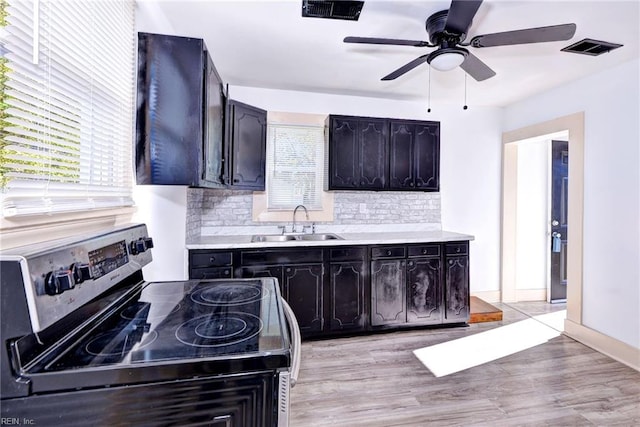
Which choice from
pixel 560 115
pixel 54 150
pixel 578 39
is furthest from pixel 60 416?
pixel 560 115

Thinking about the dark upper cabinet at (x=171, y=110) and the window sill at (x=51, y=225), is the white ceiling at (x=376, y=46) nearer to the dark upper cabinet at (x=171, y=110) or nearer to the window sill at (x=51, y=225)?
the dark upper cabinet at (x=171, y=110)

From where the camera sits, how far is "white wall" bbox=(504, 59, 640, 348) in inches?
110

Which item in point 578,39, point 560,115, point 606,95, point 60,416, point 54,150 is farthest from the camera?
point 560,115

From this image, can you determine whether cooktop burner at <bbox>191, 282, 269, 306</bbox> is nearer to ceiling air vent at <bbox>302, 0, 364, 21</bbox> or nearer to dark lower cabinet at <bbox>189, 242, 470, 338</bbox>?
dark lower cabinet at <bbox>189, 242, 470, 338</bbox>

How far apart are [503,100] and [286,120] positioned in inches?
106

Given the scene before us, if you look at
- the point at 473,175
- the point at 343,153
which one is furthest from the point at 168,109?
the point at 473,175

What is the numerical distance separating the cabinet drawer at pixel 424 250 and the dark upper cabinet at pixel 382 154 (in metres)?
0.70

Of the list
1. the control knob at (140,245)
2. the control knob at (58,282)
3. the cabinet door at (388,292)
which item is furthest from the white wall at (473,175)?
the control knob at (58,282)

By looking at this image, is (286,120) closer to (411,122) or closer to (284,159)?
(284,159)

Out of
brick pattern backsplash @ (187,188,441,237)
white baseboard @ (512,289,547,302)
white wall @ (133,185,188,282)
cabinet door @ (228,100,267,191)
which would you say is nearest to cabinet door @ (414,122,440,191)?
brick pattern backsplash @ (187,188,441,237)

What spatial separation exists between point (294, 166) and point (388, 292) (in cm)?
172

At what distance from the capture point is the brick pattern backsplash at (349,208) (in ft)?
11.5

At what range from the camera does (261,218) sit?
144 inches

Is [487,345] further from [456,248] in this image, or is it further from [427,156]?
[427,156]
